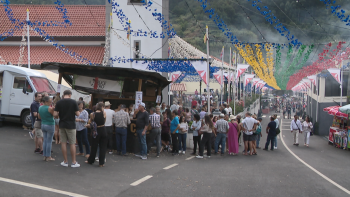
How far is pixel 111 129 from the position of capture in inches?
430

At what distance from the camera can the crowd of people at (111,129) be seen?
8.88m

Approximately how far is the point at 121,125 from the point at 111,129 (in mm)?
558

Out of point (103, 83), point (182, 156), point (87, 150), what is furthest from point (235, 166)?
point (103, 83)

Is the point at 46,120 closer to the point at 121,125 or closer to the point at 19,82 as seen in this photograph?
the point at 121,125

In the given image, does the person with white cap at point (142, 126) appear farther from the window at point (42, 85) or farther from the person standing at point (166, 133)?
the window at point (42, 85)

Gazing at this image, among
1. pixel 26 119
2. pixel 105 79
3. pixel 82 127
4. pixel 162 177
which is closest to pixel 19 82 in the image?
pixel 26 119

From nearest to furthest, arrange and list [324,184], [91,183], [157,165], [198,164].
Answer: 1. [91,183]
2. [324,184]
3. [157,165]
4. [198,164]

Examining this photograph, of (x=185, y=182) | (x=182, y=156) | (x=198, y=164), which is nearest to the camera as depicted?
(x=185, y=182)

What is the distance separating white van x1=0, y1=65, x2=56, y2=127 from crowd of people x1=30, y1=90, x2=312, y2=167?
8.82ft

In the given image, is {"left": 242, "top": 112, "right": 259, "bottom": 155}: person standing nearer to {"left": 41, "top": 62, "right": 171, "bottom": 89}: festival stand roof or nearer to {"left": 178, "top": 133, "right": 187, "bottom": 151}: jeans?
{"left": 178, "top": 133, "right": 187, "bottom": 151}: jeans

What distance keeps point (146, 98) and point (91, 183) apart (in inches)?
322

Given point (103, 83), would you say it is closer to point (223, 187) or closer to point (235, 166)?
point (235, 166)

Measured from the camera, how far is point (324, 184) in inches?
360

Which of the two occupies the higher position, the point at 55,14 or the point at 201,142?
the point at 55,14
